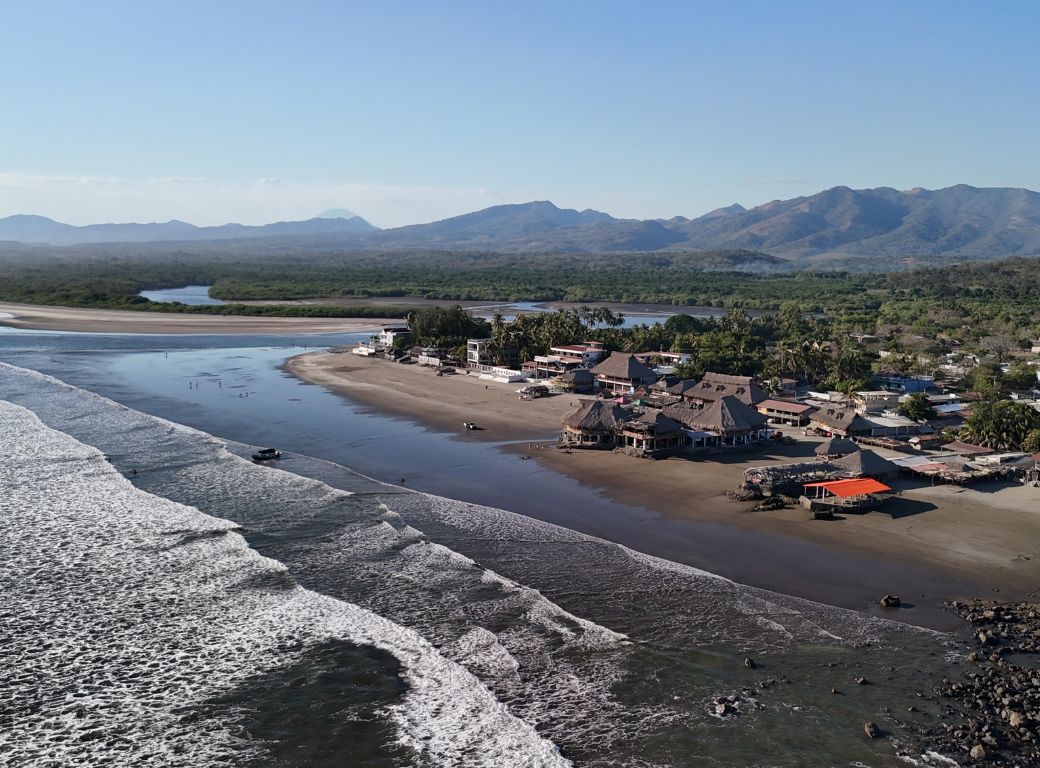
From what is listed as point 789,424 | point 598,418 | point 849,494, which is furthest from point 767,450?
point 849,494

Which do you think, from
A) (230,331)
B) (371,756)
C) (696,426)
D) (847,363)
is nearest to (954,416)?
(847,363)

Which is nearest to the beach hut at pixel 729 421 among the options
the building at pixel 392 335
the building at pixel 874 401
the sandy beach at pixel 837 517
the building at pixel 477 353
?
the sandy beach at pixel 837 517

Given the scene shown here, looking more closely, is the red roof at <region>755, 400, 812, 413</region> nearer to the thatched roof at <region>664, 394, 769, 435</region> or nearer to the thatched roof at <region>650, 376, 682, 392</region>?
the thatched roof at <region>664, 394, 769, 435</region>

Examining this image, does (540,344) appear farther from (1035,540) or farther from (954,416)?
(1035,540)

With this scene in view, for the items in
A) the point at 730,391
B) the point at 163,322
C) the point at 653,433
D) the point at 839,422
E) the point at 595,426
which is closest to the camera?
the point at 653,433

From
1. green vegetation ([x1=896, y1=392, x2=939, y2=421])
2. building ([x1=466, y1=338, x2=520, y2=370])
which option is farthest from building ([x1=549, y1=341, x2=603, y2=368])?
green vegetation ([x1=896, y1=392, x2=939, y2=421])

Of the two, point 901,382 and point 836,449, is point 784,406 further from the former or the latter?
point 901,382
